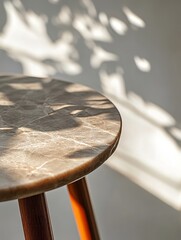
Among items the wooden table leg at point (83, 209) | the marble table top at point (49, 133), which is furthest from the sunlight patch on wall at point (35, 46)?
the wooden table leg at point (83, 209)

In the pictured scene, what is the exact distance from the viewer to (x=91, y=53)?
170 cm

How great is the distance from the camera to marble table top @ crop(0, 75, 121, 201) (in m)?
0.85

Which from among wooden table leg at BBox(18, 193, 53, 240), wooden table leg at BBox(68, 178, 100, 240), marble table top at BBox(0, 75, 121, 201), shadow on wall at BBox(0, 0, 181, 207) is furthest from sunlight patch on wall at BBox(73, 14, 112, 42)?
wooden table leg at BBox(18, 193, 53, 240)

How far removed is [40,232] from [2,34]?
37.2 inches

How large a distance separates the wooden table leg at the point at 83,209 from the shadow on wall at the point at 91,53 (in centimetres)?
57

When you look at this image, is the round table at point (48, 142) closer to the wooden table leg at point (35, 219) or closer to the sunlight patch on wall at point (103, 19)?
the wooden table leg at point (35, 219)

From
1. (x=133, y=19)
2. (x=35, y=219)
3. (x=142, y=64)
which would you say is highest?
(x=133, y=19)

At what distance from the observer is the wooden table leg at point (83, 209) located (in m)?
1.25

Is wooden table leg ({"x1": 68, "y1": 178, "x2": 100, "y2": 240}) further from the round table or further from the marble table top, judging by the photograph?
the marble table top

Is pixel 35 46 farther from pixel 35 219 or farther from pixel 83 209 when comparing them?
pixel 35 219

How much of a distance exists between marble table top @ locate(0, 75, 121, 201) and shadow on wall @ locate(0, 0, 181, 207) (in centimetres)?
31

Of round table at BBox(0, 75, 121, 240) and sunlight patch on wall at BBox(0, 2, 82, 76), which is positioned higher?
sunlight patch on wall at BBox(0, 2, 82, 76)

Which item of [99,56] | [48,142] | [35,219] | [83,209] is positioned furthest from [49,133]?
[99,56]

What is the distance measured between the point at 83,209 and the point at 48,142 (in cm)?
33
